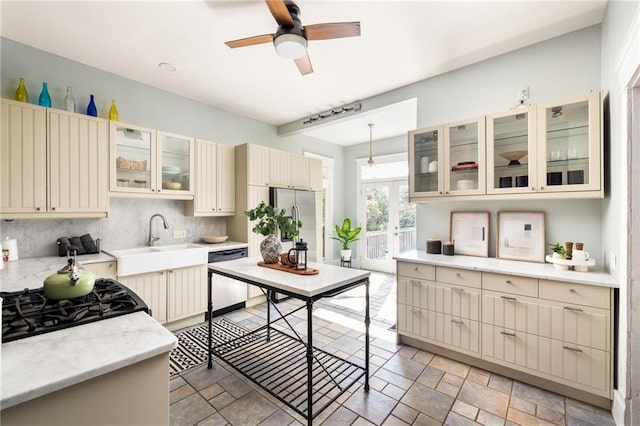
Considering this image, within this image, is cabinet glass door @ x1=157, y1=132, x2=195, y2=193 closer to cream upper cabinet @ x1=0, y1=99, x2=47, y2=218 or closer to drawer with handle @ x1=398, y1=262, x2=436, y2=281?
cream upper cabinet @ x1=0, y1=99, x2=47, y2=218

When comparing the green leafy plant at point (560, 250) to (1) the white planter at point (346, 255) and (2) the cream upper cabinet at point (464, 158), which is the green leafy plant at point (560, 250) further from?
(1) the white planter at point (346, 255)

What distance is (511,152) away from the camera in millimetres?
2521

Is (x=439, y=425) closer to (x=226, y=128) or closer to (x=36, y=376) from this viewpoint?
(x=36, y=376)

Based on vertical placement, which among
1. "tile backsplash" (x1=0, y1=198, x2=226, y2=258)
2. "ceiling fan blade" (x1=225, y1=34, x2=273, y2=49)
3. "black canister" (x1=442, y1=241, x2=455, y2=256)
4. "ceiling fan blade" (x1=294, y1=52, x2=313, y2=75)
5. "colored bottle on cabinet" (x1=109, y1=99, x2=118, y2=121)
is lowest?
"black canister" (x1=442, y1=241, x2=455, y2=256)

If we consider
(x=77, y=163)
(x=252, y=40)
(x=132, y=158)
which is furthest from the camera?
(x=132, y=158)

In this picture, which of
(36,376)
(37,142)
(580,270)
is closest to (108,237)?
(37,142)

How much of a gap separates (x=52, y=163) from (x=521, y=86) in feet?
14.6

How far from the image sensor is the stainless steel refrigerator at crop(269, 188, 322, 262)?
4168 millimetres

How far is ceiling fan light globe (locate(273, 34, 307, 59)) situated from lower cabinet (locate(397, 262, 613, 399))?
2.13 metres

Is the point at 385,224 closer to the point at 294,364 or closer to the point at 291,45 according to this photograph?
the point at 294,364

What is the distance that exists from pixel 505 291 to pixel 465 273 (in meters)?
0.32

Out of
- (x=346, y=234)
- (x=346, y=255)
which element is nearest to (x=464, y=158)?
(x=346, y=234)

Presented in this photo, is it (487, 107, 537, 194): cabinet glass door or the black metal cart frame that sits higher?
(487, 107, 537, 194): cabinet glass door

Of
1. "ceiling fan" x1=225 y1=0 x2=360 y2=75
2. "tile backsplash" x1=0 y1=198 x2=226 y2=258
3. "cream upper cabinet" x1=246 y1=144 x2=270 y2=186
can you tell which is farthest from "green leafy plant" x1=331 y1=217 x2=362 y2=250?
"ceiling fan" x1=225 y1=0 x2=360 y2=75
